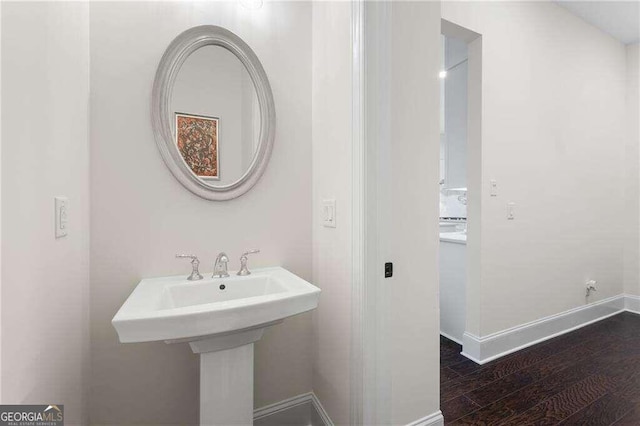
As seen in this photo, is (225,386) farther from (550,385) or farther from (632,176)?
(632,176)

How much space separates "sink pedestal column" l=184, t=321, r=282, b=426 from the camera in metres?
1.05

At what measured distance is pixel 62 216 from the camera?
2.88 feet

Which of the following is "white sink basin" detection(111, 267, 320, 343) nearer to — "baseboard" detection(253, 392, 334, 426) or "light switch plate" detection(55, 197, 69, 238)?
"light switch plate" detection(55, 197, 69, 238)

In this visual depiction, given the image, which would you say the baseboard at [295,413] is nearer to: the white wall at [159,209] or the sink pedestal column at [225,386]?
the white wall at [159,209]

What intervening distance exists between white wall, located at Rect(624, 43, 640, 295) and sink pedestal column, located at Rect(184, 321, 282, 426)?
403 centimetres

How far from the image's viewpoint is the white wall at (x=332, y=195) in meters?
1.24

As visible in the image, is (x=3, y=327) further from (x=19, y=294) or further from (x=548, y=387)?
(x=548, y=387)

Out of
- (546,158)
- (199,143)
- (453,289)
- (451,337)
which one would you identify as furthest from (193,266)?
(546,158)

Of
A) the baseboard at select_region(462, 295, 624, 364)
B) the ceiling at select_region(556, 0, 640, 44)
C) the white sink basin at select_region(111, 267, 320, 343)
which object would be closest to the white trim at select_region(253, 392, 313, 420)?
the white sink basin at select_region(111, 267, 320, 343)

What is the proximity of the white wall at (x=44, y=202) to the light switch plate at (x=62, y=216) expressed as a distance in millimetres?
23

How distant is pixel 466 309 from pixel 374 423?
1.35 metres

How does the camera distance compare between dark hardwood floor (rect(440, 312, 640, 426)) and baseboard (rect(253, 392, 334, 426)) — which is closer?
baseboard (rect(253, 392, 334, 426))

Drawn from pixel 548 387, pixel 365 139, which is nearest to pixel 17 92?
pixel 365 139

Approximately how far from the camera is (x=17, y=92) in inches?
25.4
